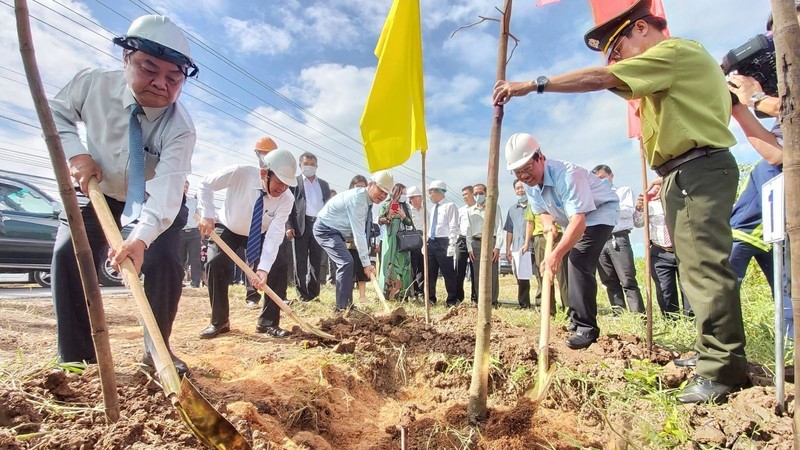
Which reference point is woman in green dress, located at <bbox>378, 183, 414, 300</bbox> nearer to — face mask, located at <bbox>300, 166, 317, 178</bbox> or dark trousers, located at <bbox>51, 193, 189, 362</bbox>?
face mask, located at <bbox>300, 166, 317, 178</bbox>

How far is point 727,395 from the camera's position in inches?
83.1

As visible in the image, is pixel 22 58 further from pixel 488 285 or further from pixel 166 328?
pixel 488 285

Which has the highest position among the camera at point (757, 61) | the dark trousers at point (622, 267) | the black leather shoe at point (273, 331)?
the camera at point (757, 61)

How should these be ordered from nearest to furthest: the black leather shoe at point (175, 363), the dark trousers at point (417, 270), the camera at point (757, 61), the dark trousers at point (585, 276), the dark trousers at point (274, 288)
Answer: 1. the camera at point (757, 61)
2. the black leather shoe at point (175, 363)
3. the dark trousers at point (585, 276)
4. the dark trousers at point (274, 288)
5. the dark trousers at point (417, 270)

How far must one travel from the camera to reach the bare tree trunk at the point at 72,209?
1.34 m

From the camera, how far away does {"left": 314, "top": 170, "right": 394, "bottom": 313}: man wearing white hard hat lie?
525 centimetres

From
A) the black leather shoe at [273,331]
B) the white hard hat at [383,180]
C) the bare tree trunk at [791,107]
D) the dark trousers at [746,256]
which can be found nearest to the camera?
the bare tree trunk at [791,107]

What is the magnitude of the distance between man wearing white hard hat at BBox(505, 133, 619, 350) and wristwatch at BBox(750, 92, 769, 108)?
121 cm

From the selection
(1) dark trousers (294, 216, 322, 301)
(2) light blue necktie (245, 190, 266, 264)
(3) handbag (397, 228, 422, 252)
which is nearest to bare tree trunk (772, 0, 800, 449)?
(2) light blue necktie (245, 190, 266, 264)

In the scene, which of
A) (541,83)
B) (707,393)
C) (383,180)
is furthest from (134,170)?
(383,180)

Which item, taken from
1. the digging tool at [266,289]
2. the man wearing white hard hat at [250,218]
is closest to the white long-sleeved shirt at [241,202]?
the man wearing white hard hat at [250,218]

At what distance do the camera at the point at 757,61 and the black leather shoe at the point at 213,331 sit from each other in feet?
13.7

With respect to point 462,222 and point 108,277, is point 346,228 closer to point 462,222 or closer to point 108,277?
point 462,222

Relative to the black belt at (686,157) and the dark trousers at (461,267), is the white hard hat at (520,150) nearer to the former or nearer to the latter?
the black belt at (686,157)
